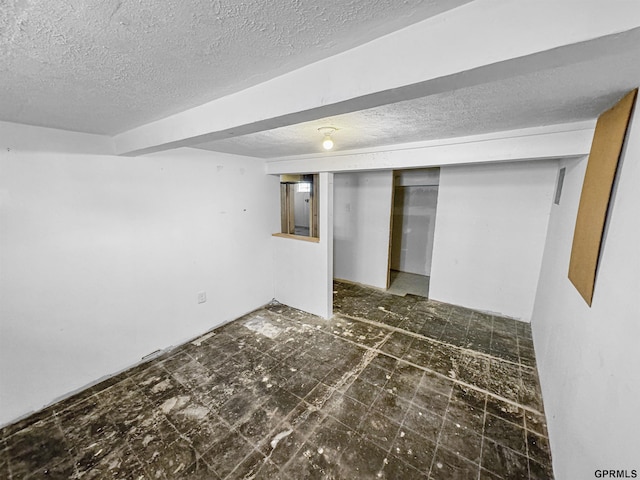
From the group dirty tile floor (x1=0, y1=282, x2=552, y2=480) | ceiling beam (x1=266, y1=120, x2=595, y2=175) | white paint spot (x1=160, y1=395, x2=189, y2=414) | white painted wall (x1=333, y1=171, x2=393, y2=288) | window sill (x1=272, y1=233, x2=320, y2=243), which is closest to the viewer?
dirty tile floor (x1=0, y1=282, x2=552, y2=480)

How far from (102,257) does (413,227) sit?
4.85 m

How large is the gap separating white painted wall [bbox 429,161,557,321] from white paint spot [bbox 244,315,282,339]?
249cm

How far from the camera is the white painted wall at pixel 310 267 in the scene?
3188 mm

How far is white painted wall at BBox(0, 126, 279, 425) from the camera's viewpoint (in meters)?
1.82

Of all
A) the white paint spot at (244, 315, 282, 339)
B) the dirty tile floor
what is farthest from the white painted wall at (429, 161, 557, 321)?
the white paint spot at (244, 315, 282, 339)

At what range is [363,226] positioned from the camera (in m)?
4.54

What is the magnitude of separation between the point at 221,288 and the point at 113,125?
2.01 m

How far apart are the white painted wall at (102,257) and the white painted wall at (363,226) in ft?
6.47

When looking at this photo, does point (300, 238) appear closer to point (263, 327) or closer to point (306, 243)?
point (306, 243)

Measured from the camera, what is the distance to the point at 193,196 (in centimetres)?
278

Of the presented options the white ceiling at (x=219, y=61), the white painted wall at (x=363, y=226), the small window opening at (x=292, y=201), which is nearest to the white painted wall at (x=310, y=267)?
the small window opening at (x=292, y=201)

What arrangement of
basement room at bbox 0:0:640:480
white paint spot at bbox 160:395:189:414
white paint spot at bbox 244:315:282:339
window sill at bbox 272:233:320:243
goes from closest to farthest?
basement room at bbox 0:0:640:480 < white paint spot at bbox 160:395:189:414 < white paint spot at bbox 244:315:282:339 < window sill at bbox 272:233:320:243

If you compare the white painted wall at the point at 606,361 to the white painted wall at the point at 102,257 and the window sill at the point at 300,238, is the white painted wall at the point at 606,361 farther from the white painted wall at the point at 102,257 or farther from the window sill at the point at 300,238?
the white painted wall at the point at 102,257

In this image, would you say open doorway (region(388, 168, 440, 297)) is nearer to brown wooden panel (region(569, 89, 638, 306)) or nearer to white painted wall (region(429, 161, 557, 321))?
white painted wall (region(429, 161, 557, 321))
